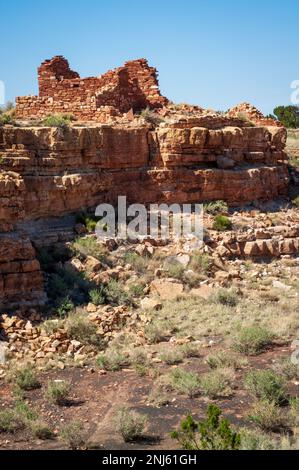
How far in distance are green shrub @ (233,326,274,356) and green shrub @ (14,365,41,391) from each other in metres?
3.93

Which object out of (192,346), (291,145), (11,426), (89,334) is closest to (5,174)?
(89,334)

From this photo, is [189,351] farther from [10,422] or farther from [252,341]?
[10,422]

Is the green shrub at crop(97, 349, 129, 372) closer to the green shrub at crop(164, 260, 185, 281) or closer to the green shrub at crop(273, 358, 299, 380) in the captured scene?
the green shrub at crop(273, 358, 299, 380)

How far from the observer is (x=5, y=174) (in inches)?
539

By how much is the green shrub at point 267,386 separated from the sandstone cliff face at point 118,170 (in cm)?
546

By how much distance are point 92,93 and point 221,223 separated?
20.8ft

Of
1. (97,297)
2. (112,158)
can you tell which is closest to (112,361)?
(97,297)

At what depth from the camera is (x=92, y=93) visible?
19.3m

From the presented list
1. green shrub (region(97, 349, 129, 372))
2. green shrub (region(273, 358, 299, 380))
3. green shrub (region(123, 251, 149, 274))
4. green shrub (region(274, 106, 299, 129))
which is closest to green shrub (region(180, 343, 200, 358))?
green shrub (region(97, 349, 129, 372))

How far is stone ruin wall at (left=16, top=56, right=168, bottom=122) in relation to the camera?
18484 millimetres

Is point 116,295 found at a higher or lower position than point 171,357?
higher

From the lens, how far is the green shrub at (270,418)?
8.13m

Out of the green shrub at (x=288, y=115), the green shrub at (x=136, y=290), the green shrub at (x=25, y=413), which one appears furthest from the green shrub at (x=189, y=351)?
the green shrub at (x=288, y=115)

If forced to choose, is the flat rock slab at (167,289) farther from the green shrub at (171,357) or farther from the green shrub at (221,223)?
the green shrub at (221,223)
